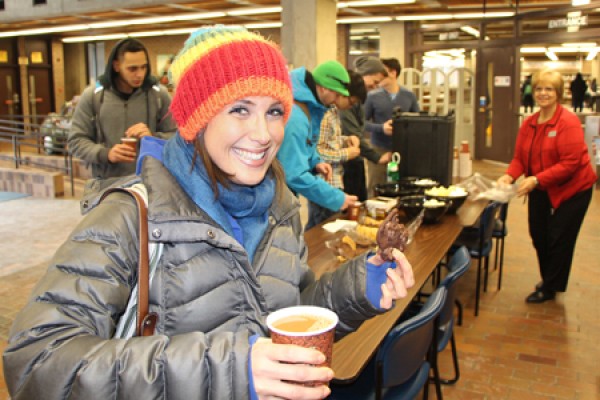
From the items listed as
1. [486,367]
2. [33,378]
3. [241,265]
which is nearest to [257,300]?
[241,265]

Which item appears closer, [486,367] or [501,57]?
[486,367]

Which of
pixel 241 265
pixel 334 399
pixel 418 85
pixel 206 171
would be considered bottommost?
pixel 334 399

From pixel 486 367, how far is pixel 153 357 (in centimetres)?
336

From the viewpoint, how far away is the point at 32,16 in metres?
14.4

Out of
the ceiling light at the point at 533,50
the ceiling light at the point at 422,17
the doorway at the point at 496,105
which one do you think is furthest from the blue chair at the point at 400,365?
the ceiling light at the point at 533,50

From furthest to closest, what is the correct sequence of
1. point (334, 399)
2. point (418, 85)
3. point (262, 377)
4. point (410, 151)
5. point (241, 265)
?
point (418, 85) → point (410, 151) → point (334, 399) → point (241, 265) → point (262, 377)

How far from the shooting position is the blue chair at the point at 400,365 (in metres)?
2.28

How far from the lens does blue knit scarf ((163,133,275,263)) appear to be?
4.62 feet

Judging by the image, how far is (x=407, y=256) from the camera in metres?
3.37

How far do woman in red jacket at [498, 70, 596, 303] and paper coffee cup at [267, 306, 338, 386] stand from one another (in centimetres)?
394

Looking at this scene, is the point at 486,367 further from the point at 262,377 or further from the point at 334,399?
the point at 262,377

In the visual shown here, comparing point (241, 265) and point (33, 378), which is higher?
point (241, 265)

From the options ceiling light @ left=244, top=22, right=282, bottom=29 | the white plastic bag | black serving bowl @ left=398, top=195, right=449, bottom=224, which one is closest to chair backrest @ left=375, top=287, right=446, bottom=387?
black serving bowl @ left=398, top=195, right=449, bottom=224

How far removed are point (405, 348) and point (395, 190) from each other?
2462 mm
